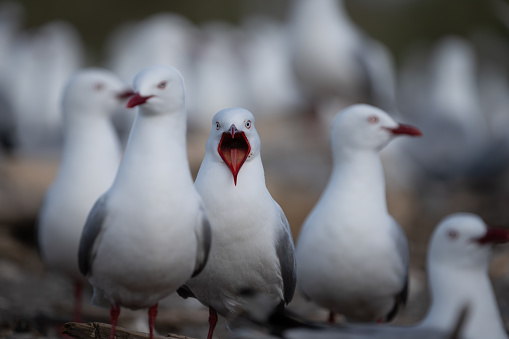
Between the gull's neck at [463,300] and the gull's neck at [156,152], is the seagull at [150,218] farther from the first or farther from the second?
the gull's neck at [463,300]

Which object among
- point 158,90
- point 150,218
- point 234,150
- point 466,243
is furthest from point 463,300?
point 158,90

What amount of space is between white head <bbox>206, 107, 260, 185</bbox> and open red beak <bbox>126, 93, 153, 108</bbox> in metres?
0.33

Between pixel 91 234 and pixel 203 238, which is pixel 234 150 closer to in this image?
pixel 203 238

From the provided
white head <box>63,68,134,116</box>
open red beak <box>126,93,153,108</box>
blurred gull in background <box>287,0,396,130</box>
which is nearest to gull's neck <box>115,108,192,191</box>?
open red beak <box>126,93,153,108</box>

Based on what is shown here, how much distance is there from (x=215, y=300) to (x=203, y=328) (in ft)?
5.07

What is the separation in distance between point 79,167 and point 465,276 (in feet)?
7.91

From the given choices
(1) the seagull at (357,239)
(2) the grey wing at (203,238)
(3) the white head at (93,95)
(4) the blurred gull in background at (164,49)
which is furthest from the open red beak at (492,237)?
(4) the blurred gull in background at (164,49)

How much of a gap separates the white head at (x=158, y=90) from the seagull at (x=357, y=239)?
4.04 feet

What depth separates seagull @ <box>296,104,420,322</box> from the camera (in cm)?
386

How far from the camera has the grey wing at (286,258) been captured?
332 cm

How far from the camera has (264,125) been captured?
945 cm

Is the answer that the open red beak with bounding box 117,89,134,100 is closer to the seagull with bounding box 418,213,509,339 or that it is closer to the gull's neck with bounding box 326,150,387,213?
the gull's neck with bounding box 326,150,387,213

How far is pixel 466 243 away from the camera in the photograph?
357 centimetres

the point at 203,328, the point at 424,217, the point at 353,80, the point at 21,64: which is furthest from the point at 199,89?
the point at 203,328
